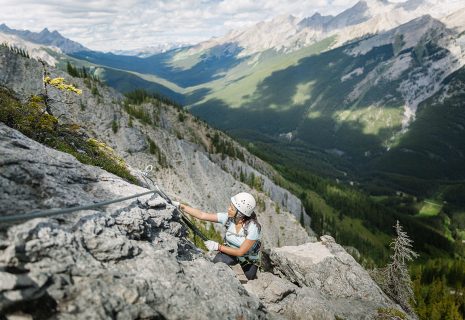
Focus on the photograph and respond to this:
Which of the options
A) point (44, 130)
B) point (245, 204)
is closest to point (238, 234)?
point (245, 204)

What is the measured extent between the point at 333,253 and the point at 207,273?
20.7m

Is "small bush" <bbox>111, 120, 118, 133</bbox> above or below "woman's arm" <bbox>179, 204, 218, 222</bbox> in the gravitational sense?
below

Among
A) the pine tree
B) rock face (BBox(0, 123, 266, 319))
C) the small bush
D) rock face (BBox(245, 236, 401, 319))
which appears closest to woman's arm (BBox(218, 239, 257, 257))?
rock face (BBox(0, 123, 266, 319))

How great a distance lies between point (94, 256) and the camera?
1084 cm

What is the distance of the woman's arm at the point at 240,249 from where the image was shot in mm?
15547

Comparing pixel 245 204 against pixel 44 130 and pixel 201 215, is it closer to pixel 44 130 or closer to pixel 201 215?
pixel 201 215

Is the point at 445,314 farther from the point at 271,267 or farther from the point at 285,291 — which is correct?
the point at 285,291

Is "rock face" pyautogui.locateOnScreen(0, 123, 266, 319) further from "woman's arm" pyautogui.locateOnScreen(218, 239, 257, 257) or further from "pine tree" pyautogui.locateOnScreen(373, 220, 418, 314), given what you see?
"pine tree" pyautogui.locateOnScreen(373, 220, 418, 314)

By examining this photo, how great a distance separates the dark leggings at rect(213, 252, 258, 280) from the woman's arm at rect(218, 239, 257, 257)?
78cm

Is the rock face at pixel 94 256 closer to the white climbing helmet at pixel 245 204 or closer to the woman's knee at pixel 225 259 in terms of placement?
the woman's knee at pixel 225 259

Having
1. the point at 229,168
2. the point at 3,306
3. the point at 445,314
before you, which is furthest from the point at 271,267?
the point at 229,168

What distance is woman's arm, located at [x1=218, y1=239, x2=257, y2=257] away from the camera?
51.0 ft

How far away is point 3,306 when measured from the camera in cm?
793

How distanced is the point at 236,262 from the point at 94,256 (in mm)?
7811
